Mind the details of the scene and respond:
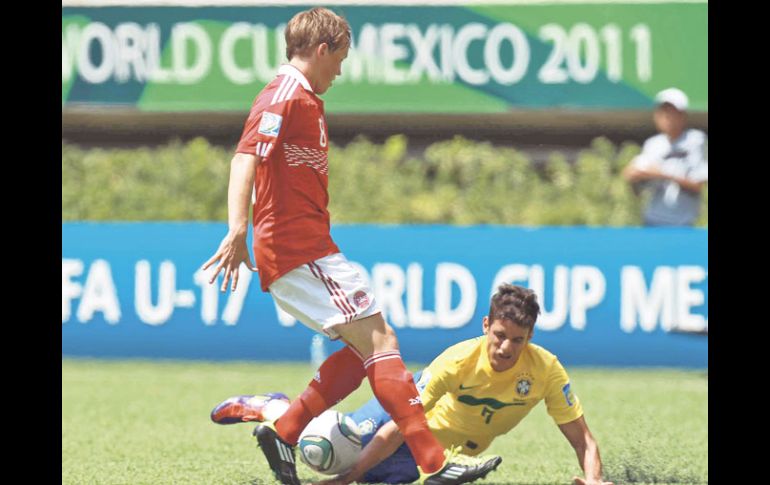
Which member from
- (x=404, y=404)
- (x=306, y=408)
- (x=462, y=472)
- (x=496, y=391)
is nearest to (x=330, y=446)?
(x=306, y=408)

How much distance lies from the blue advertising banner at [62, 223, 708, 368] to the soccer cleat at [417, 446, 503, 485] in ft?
14.3

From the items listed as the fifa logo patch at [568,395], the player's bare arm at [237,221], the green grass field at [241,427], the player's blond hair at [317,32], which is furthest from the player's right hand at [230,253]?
the fifa logo patch at [568,395]

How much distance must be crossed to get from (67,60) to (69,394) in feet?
16.3

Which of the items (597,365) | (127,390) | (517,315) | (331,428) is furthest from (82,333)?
(517,315)

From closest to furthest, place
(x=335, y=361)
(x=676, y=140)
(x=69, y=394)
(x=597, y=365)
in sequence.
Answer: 1. (x=335, y=361)
2. (x=69, y=394)
3. (x=597, y=365)
4. (x=676, y=140)

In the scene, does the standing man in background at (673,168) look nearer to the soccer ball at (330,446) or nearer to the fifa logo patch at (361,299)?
the soccer ball at (330,446)

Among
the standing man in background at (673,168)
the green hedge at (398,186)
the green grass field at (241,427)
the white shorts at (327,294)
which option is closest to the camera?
the white shorts at (327,294)

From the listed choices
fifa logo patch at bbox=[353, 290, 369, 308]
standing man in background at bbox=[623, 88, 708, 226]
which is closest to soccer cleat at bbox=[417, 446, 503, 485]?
fifa logo patch at bbox=[353, 290, 369, 308]

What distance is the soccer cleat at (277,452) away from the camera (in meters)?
5.38

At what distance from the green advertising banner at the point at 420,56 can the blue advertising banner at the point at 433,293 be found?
323cm

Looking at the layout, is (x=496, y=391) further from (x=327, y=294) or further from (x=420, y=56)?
(x=420, y=56)

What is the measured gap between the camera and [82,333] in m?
9.53

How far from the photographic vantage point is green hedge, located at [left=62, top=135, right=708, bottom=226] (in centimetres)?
1223

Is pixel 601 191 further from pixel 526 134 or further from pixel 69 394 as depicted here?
pixel 69 394
